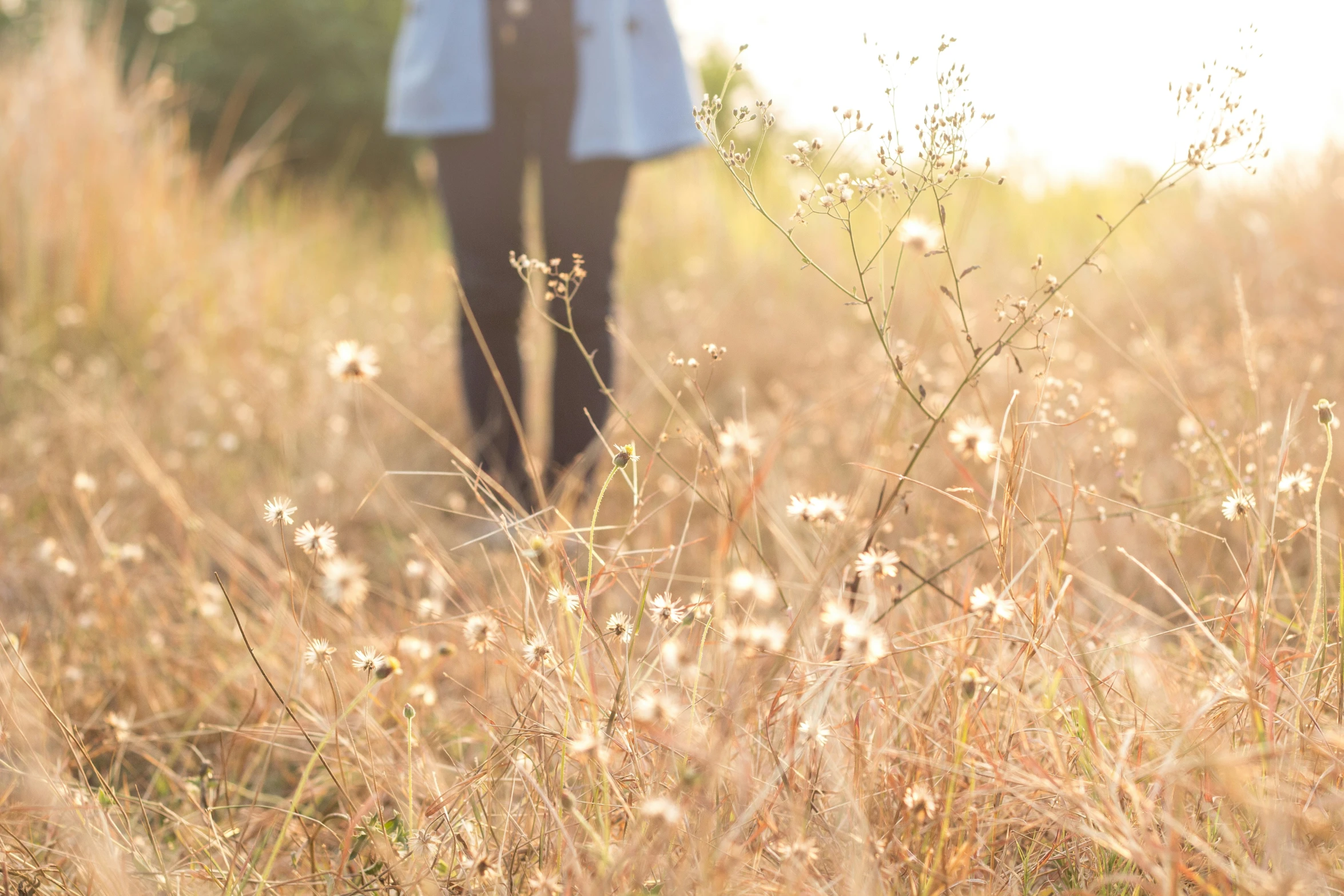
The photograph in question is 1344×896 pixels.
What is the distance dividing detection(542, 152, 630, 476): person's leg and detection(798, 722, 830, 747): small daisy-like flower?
57.1 inches

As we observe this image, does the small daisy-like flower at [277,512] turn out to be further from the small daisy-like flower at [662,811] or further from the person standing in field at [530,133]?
the person standing in field at [530,133]

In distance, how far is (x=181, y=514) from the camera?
1.50 m

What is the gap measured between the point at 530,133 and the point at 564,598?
179 cm

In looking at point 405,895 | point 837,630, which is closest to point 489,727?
point 405,895

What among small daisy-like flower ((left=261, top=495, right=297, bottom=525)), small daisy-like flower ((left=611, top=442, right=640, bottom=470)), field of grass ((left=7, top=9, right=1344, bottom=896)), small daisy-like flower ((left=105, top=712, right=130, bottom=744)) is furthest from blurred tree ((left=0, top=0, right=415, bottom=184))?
small daisy-like flower ((left=611, top=442, right=640, bottom=470))

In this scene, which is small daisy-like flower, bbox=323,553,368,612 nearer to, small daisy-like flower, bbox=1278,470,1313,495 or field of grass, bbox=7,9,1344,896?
field of grass, bbox=7,9,1344,896

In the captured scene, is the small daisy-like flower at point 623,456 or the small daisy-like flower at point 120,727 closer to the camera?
the small daisy-like flower at point 623,456

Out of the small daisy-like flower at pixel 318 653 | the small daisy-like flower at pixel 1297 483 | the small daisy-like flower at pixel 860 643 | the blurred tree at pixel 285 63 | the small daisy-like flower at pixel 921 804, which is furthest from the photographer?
the blurred tree at pixel 285 63

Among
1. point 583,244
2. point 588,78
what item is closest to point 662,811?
point 583,244

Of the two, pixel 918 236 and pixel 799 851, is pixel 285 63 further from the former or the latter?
pixel 799 851

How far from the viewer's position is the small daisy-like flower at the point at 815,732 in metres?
0.80

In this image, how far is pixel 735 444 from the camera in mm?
729

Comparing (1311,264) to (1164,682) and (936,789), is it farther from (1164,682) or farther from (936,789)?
(936,789)

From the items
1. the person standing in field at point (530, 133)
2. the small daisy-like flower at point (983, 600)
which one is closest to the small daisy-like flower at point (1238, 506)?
the small daisy-like flower at point (983, 600)
